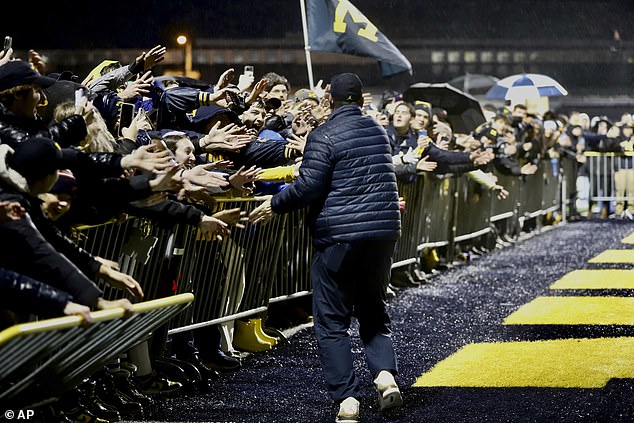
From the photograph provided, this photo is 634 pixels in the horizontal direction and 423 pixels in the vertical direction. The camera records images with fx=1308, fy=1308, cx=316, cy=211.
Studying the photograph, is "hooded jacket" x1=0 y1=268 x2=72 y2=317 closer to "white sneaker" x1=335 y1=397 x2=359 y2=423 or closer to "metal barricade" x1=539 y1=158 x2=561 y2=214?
"white sneaker" x1=335 y1=397 x2=359 y2=423

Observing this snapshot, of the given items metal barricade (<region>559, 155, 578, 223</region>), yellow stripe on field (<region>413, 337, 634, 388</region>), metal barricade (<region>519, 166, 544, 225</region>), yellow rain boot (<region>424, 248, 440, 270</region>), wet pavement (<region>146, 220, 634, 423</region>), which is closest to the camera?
wet pavement (<region>146, 220, 634, 423</region>)

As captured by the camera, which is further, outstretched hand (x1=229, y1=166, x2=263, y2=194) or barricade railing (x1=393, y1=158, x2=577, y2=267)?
barricade railing (x1=393, y1=158, x2=577, y2=267)

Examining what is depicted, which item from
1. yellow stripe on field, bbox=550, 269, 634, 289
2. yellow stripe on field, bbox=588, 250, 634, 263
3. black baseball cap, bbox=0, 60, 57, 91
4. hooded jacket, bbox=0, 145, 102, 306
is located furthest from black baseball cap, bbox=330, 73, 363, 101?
yellow stripe on field, bbox=588, 250, 634, 263

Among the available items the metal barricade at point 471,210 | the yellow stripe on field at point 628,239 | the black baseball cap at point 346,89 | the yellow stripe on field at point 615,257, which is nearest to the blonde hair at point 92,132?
the black baseball cap at point 346,89

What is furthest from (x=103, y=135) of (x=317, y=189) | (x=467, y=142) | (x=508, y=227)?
(x=508, y=227)

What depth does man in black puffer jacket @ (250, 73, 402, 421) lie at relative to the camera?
26.4ft

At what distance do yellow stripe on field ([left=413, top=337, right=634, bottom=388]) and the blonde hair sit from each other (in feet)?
9.39

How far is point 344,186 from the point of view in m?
8.08

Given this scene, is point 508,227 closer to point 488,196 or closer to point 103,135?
point 488,196

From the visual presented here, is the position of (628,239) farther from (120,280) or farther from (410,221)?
(120,280)

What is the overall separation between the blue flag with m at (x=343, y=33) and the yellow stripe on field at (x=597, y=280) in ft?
11.8

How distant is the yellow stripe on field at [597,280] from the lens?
49.8 feet

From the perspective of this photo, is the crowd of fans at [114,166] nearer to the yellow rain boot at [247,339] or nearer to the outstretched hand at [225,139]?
the outstretched hand at [225,139]

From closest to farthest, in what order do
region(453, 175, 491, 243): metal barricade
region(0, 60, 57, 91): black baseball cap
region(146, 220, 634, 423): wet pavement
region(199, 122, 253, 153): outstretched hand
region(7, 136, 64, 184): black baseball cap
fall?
region(7, 136, 64, 184): black baseball cap → region(0, 60, 57, 91): black baseball cap → region(146, 220, 634, 423): wet pavement → region(199, 122, 253, 153): outstretched hand → region(453, 175, 491, 243): metal barricade
